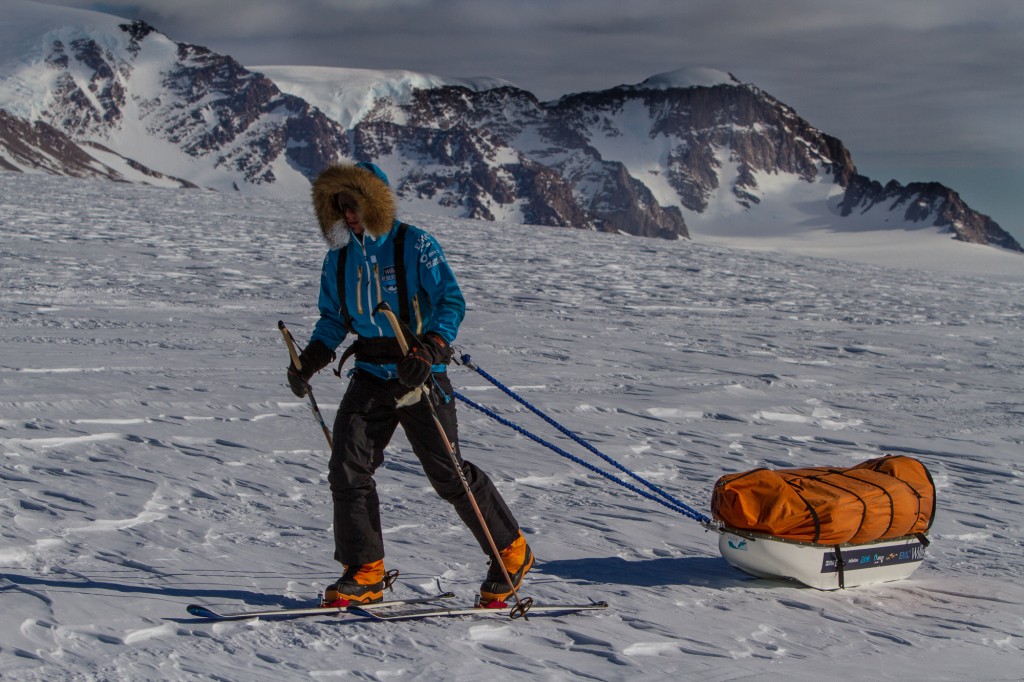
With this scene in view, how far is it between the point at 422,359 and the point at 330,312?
0.59m

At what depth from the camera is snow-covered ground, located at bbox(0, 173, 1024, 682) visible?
11.0 feet

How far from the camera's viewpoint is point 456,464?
3.59 meters

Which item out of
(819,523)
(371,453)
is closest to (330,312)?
(371,453)

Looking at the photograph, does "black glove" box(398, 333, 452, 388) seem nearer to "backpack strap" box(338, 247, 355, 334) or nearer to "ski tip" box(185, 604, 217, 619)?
"backpack strap" box(338, 247, 355, 334)

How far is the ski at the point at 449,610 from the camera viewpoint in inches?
138

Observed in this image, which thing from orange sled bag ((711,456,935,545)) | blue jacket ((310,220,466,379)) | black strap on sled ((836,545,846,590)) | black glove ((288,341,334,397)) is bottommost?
black strap on sled ((836,545,846,590))

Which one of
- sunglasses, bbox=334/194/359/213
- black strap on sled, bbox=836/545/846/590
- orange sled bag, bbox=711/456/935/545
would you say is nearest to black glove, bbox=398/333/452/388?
sunglasses, bbox=334/194/359/213

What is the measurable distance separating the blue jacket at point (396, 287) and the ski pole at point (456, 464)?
10cm

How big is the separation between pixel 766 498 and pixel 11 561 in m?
2.86

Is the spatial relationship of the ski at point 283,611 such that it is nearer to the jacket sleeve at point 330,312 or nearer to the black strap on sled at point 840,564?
the jacket sleeve at point 330,312

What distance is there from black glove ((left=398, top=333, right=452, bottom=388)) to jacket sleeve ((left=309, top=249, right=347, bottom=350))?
1.40 ft

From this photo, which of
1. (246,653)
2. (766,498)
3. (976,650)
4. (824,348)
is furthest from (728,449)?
(824,348)

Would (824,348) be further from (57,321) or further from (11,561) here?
(11,561)

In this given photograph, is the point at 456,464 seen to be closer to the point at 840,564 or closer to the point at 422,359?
the point at 422,359
